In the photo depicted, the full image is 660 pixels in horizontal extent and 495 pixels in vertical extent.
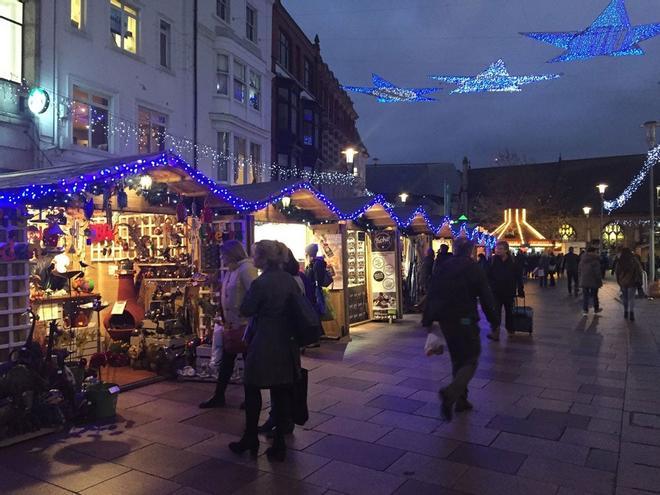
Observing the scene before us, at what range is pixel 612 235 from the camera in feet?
178

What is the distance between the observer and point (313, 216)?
433 inches

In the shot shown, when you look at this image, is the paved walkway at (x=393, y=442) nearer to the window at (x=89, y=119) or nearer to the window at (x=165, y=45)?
the window at (x=89, y=119)

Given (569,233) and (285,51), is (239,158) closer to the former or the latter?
(285,51)

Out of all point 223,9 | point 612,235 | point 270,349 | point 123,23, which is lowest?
point 270,349

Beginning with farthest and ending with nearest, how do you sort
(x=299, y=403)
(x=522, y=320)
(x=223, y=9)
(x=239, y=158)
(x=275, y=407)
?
(x=239, y=158) < (x=223, y=9) < (x=522, y=320) < (x=299, y=403) < (x=275, y=407)

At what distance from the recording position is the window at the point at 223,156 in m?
19.8

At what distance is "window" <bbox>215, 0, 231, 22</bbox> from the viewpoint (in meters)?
20.2

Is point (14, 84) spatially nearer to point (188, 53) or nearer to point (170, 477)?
point (188, 53)

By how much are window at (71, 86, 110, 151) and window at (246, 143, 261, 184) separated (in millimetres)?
7289

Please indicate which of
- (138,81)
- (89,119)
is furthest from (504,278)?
(138,81)

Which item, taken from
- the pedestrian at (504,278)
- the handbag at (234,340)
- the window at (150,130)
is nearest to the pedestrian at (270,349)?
the handbag at (234,340)

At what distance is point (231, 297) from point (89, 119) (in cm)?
1076

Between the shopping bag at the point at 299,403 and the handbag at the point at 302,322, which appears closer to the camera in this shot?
the handbag at the point at 302,322

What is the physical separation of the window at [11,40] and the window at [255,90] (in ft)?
32.8
